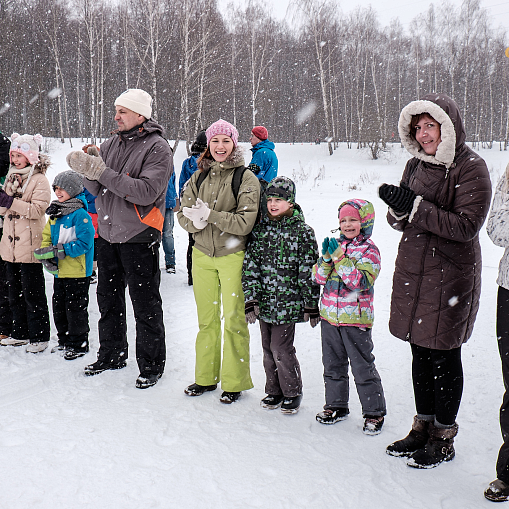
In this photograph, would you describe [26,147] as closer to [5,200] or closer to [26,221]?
[5,200]

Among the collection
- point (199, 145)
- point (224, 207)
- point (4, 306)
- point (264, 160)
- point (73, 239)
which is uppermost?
point (199, 145)

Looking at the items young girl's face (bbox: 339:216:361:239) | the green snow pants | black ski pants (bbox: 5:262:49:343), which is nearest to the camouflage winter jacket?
the green snow pants

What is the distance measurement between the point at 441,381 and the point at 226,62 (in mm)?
25553

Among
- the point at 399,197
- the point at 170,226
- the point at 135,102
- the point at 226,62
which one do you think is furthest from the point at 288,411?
the point at 226,62

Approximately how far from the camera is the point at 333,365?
3010 millimetres

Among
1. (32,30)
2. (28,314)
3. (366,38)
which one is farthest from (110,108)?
(28,314)

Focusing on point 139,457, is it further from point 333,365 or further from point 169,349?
point 169,349

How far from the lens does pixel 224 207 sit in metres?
3.26

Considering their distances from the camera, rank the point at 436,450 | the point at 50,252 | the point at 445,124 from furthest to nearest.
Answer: the point at 50,252
the point at 436,450
the point at 445,124

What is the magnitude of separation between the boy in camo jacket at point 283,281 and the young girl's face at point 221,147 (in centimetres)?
45

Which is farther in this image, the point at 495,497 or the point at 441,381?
the point at 441,381

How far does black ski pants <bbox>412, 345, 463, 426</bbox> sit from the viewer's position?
2.52 meters

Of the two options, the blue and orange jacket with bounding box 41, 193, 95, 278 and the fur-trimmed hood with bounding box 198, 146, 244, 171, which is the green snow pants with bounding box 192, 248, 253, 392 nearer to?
the fur-trimmed hood with bounding box 198, 146, 244, 171

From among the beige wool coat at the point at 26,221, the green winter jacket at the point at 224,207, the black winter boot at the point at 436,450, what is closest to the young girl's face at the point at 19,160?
the beige wool coat at the point at 26,221
